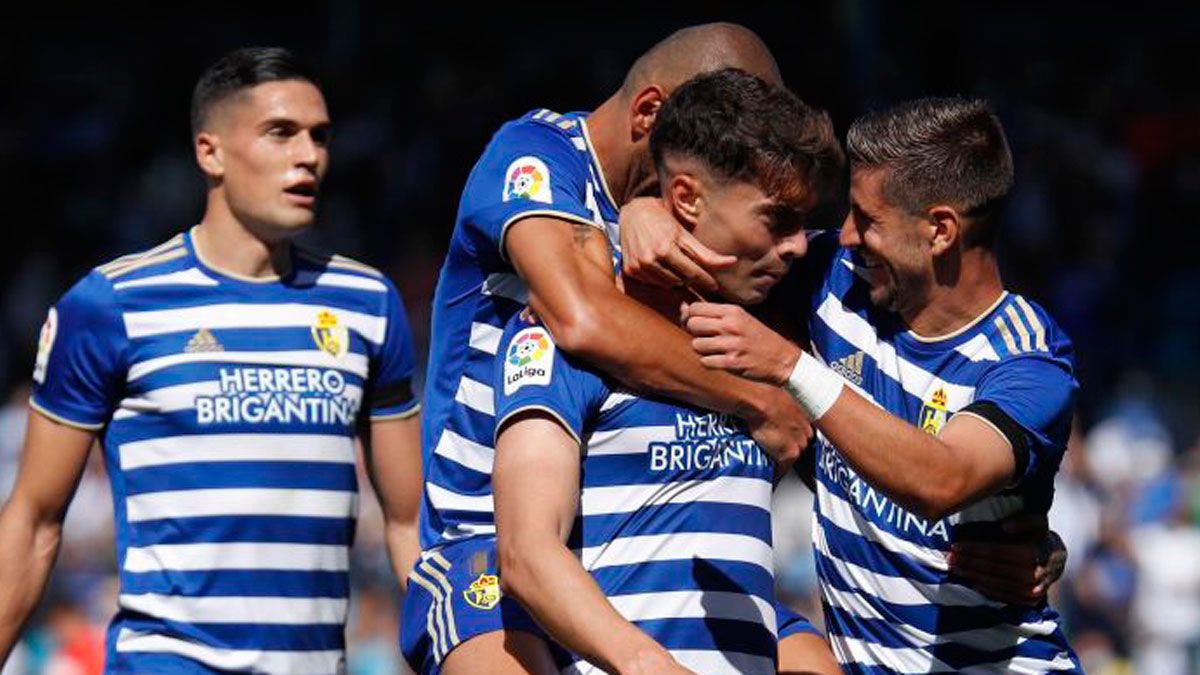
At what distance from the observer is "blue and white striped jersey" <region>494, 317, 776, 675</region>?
439 centimetres

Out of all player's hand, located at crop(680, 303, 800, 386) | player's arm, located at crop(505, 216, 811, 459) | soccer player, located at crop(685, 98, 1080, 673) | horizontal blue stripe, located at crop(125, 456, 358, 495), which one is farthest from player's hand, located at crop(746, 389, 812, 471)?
horizontal blue stripe, located at crop(125, 456, 358, 495)

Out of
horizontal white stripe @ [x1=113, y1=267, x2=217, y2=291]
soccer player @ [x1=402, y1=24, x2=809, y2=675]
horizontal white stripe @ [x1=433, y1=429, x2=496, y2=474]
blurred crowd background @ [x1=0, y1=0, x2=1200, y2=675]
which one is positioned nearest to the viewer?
soccer player @ [x1=402, y1=24, x2=809, y2=675]

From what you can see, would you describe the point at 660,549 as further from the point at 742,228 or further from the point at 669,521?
the point at 742,228

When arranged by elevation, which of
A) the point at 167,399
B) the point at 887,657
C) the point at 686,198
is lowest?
the point at 887,657

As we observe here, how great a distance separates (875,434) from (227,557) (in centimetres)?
229

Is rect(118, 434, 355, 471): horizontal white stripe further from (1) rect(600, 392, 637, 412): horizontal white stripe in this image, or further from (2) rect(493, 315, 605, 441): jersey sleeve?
(1) rect(600, 392, 637, 412): horizontal white stripe

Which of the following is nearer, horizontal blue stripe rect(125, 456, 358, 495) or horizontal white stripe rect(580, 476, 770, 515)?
horizontal white stripe rect(580, 476, 770, 515)

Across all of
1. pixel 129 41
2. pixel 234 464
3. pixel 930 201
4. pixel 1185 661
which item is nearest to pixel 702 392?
pixel 930 201

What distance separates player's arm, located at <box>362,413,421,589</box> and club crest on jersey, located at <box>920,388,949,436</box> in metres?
1.89

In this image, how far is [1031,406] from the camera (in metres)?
4.61

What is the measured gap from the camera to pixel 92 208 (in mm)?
15617

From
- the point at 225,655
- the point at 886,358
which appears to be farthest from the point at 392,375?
the point at 886,358

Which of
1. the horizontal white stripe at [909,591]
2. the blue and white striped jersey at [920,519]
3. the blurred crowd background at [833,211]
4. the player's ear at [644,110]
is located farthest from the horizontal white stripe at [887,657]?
the blurred crowd background at [833,211]

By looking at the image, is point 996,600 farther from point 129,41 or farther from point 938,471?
point 129,41
